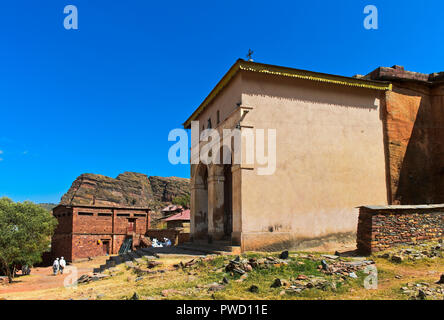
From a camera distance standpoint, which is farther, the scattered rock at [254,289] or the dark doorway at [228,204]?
the dark doorway at [228,204]

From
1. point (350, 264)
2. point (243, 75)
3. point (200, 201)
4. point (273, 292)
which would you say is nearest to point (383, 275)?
point (350, 264)

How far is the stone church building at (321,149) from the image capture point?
1271cm

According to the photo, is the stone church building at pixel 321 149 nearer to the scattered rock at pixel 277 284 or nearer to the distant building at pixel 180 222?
the scattered rock at pixel 277 284

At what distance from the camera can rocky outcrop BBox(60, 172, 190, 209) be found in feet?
227

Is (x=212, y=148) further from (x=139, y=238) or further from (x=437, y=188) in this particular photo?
(x=139, y=238)

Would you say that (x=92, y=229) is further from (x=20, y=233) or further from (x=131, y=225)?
(x=20, y=233)

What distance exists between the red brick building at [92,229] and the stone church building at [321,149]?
65.9 feet

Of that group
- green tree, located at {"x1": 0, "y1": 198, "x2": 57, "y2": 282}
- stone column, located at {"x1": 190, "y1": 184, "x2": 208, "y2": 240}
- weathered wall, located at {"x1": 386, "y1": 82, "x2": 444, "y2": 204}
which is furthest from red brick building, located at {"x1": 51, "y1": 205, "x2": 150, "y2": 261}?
weathered wall, located at {"x1": 386, "y1": 82, "x2": 444, "y2": 204}

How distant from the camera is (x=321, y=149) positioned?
1390 centimetres

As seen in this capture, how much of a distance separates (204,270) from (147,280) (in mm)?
1595

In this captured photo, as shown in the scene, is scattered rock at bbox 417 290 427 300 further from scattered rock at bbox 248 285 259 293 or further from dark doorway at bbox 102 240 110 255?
dark doorway at bbox 102 240 110 255

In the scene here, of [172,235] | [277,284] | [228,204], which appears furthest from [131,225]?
[277,284]

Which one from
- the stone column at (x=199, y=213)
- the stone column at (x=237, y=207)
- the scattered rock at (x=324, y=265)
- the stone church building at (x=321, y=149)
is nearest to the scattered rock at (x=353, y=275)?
the scattered rock at (x=324, y=265)

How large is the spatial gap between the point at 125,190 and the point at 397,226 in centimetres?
7257
